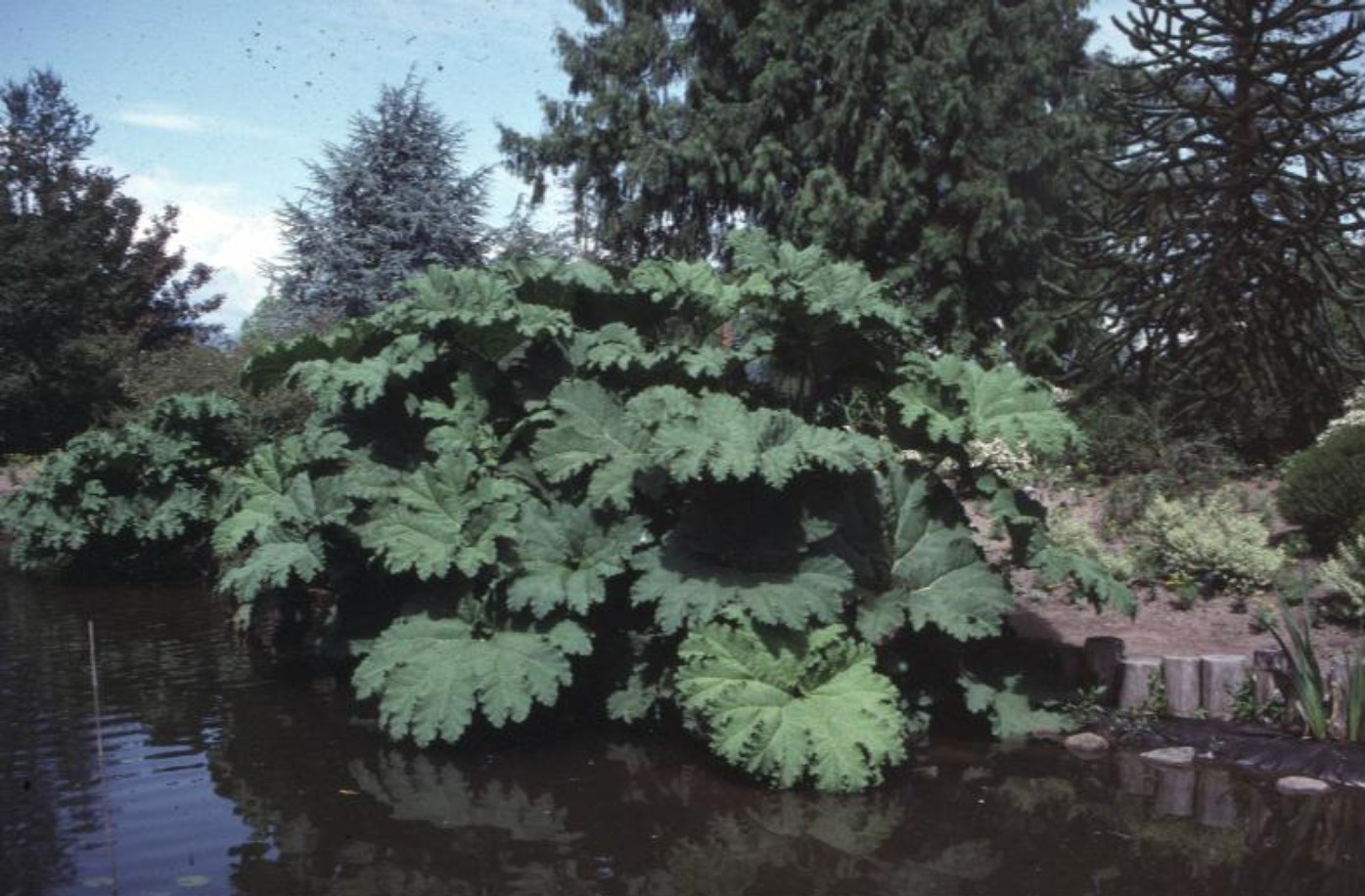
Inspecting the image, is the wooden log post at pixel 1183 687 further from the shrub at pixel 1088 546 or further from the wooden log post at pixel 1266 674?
the shrub at pixel 1088 546

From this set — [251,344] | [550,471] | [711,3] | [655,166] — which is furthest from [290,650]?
[711,3]

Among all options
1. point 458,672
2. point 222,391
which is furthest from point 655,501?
point 222,391

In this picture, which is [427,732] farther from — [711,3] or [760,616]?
[711,3]

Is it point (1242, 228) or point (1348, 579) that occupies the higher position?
point (1242, 228)

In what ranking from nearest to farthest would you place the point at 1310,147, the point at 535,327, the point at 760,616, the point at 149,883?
the point at 149,883
the point at 760,616
the point at 535,327
the point at 1310,147

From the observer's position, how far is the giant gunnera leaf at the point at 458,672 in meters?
5.72

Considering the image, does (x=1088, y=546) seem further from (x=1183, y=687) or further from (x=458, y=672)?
(x=458, y=672)

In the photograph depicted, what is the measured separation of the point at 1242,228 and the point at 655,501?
8.24 metres

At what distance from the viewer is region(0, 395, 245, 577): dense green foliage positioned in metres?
11.7

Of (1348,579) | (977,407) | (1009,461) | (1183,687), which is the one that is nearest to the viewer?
(977,407)

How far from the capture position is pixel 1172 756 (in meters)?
6.26

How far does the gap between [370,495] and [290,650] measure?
2305mm

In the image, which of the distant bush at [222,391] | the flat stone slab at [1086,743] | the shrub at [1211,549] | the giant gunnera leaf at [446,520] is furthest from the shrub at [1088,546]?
the distant bush at [222,391]

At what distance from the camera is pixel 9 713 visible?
701 cm
